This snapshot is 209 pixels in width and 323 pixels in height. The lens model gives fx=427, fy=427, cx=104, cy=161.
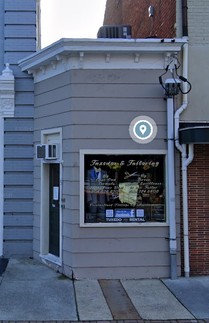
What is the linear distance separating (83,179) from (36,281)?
1.96m

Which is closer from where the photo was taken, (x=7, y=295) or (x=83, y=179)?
(x=7, y=295)

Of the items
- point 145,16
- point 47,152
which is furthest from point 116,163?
point 145,16

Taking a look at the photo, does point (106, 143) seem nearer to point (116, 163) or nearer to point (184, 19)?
point (116, 163)

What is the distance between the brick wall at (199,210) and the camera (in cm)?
784

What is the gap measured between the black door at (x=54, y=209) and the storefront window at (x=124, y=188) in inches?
35.3

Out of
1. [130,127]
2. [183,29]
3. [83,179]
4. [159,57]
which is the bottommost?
[83,179]

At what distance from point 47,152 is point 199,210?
10.3 feet

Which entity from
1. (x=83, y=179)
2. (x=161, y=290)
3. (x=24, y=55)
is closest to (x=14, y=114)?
(x=24, y=55)

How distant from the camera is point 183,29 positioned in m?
7.94

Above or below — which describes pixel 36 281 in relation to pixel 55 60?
below

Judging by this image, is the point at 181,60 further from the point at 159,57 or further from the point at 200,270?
the point at 200,270

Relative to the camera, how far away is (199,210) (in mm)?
7918

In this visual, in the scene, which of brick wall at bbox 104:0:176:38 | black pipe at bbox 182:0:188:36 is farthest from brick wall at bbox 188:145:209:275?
brick wall at bbox 104:0:176:38

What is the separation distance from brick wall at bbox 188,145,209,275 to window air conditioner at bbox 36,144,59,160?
2.57 metres
